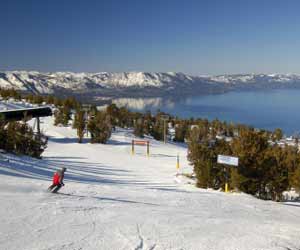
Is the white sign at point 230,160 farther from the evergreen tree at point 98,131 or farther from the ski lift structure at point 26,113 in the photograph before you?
the evergreen tree at point 98,131

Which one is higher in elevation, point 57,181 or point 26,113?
point 26,113

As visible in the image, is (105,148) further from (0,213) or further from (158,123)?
(158,123)

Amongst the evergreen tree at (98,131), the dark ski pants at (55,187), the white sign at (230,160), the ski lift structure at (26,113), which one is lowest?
the evergreen tree at (98,131)

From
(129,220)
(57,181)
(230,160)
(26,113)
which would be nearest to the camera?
(129,220)

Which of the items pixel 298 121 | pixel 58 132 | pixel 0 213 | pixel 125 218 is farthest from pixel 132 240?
pixel 298 121

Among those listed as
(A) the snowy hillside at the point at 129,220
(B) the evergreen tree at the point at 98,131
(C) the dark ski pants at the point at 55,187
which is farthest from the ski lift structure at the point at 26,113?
(C) the dark ski pants at the point at 55,187

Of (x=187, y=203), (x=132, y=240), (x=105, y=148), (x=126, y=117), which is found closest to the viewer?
(x=132, y=240)

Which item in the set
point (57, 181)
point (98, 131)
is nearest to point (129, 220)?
point (57, 181)

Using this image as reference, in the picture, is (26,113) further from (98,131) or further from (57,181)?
(57,181)

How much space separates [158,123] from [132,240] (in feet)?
188

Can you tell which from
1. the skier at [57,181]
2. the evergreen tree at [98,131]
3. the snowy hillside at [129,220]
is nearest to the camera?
the snowy hillside at [129,220]

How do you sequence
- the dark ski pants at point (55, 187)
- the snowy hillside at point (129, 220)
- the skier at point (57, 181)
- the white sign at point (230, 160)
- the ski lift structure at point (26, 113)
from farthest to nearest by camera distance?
the ski lift structure at point (26, 113) < the white sign at point (230, 160) < the dark ski pants at point (55, 187) < the skier at point (57, 181) < the snowy hillside at point (129, 220)

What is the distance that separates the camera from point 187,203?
11.4 meters

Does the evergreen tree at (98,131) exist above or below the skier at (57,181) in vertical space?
below
